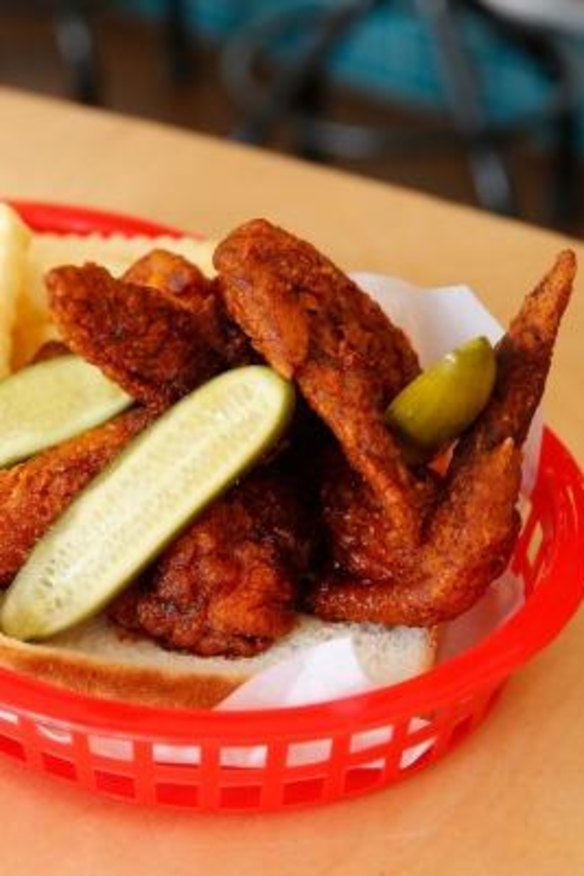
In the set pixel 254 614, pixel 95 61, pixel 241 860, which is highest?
pixel 254 614

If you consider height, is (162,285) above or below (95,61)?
above

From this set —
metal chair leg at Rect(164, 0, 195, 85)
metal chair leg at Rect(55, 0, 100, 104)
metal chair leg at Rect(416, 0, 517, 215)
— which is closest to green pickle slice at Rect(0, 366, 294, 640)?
metal chair leg at Rect(416, 0, 517, 215)

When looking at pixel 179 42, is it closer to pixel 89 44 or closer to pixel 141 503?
pixel 89 44

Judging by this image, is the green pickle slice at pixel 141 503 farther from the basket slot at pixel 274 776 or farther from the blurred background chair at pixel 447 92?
the blurred background chair at pixel 447 92

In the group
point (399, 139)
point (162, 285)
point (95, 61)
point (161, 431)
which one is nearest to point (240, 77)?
point (399, 139)

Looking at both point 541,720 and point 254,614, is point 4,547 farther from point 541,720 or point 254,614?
point 541,720
